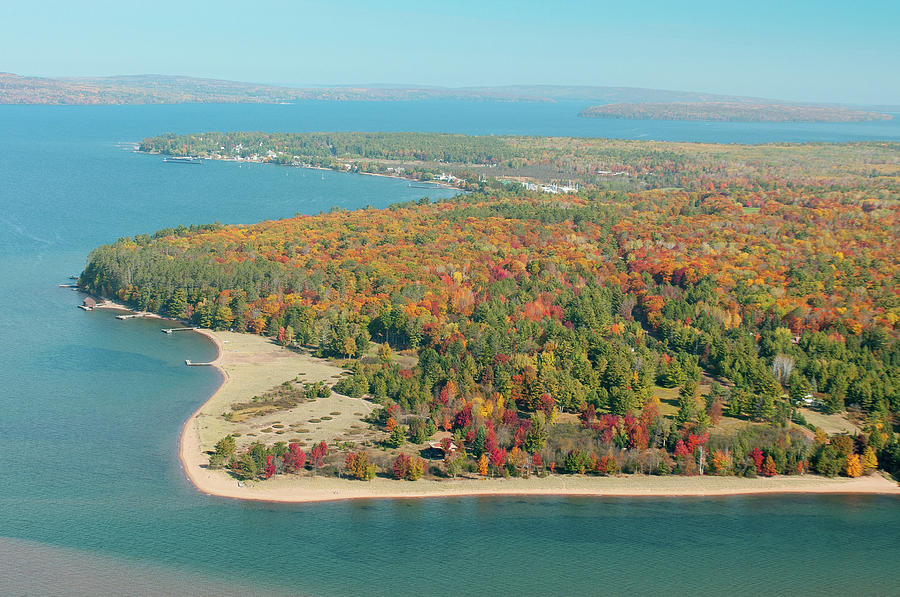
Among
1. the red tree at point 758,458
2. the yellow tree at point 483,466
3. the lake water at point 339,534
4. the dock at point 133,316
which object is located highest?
the dock at point 133,316

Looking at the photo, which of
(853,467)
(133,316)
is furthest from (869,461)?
(133,316)

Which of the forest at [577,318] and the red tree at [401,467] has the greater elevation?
the forest at [577,318]

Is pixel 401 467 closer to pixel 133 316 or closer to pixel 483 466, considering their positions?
pixel 483 466

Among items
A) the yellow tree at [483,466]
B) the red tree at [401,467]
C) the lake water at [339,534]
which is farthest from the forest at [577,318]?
the lake water at [339,534]

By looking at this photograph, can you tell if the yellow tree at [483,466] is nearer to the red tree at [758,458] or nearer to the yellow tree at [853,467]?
the red tree at [758,458]

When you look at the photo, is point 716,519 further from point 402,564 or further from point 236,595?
point 236,595

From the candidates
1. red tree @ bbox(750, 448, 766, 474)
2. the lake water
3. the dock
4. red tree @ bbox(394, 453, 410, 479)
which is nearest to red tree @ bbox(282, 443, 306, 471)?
the lake water

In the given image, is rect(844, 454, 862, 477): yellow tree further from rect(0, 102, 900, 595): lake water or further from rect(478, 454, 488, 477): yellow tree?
rect(478, 454, 488, 477): yellow tree
